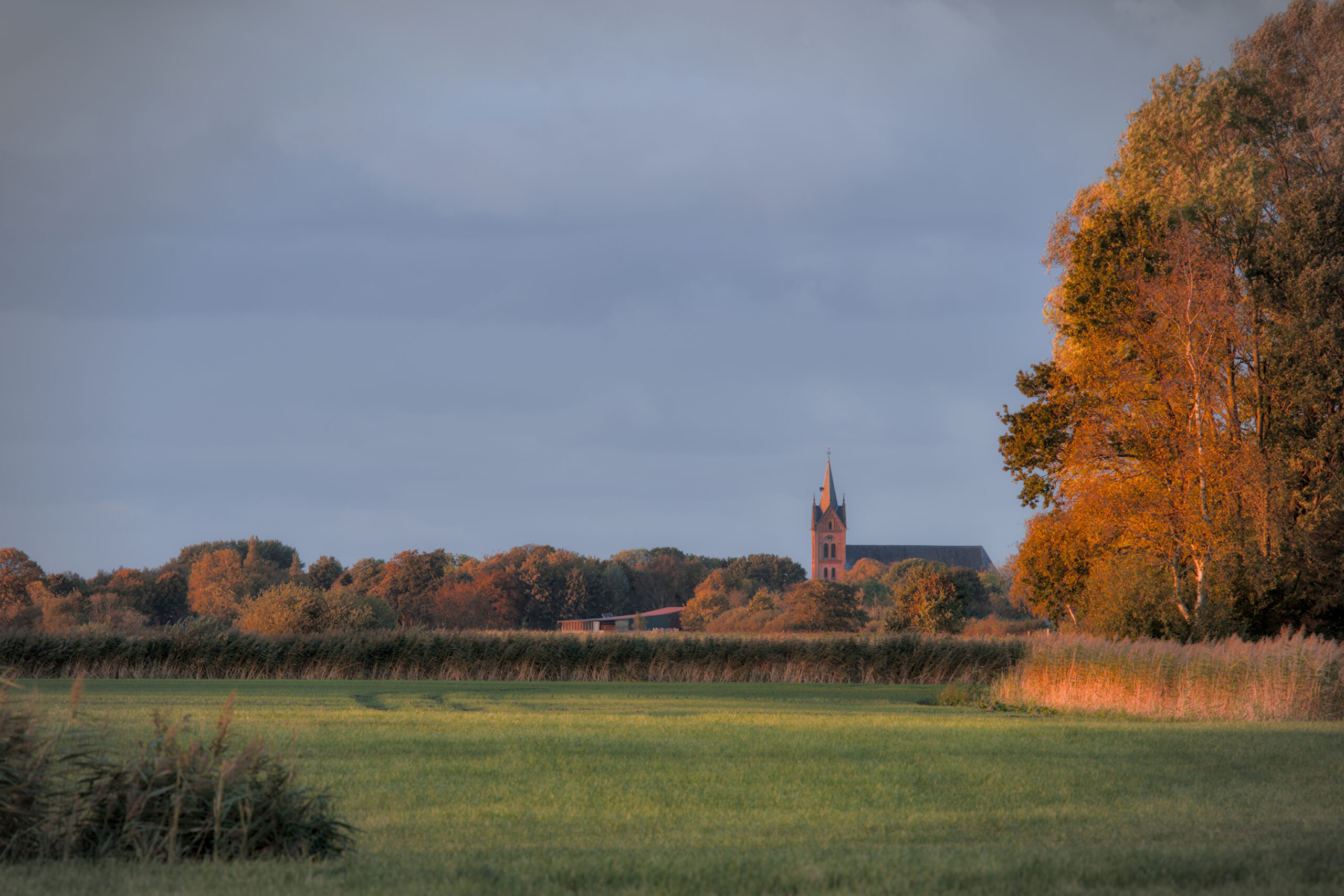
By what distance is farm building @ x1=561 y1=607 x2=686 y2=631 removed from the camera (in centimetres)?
9906

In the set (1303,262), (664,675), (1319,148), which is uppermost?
(1319,148)

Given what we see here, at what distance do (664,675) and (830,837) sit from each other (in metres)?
30.3

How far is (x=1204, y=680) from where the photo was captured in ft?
61.6

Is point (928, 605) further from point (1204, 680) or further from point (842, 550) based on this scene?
point (842, 550)

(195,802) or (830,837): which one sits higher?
(195,802)

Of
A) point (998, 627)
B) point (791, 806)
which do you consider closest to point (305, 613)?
point (791, 806)

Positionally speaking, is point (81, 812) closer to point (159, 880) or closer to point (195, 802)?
point (195, 802)

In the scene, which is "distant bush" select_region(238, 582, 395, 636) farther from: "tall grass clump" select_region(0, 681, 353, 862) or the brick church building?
the brick church building

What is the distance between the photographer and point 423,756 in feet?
40.0

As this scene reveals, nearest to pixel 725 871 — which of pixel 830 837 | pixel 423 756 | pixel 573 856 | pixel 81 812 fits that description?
pixel 573 856

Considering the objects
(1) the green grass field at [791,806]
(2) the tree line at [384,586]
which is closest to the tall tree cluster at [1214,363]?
(1) the green grass field at [791,806]

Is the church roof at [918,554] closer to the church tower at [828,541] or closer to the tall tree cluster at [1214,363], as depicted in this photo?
the church tower at [828,541]

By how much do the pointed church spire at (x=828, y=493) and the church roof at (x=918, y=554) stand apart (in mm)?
7270

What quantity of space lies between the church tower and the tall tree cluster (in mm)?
139032
